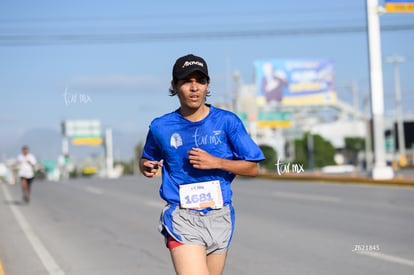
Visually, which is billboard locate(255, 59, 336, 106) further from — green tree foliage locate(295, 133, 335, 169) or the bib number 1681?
the bib number 1681

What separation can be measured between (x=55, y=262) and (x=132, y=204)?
41.5 feet

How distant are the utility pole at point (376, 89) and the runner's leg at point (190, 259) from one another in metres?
23.1

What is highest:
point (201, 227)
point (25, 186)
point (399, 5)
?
point (399, 5)

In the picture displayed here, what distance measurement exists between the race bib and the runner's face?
1.60ft

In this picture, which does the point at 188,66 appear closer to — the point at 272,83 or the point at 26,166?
the point at 26,166

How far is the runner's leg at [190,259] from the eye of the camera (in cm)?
496

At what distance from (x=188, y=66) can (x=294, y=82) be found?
7247cm

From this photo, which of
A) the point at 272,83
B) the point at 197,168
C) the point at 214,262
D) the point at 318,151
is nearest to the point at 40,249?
the point at 214,262

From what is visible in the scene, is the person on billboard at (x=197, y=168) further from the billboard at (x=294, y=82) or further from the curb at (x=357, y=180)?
the billboard at (x=294, y=82)

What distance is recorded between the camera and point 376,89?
27.9 m

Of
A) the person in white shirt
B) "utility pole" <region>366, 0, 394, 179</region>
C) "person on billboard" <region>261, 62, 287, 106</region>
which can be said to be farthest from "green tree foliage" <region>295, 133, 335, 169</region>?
the person in white shirt

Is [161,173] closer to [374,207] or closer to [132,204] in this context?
[374,207]

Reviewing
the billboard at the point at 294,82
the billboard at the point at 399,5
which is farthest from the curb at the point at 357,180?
the billboard at the point at 294,82

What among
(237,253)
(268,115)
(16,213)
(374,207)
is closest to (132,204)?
(16,213)
